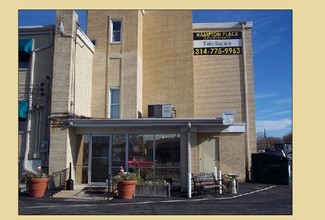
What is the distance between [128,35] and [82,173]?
7.89 m

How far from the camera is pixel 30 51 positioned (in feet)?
53.2

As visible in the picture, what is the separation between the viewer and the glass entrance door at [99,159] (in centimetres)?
1570

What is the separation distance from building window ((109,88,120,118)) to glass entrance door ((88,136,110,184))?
3076 millimetres

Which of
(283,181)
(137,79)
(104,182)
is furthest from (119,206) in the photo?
(283,181)

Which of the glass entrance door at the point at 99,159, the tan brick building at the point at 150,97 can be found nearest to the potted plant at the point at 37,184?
the tan brick building at the point at 150,97

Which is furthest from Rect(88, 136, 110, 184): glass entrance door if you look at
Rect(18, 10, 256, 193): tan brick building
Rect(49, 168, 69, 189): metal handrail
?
Rect(49, 168, 69, 189): metal handrail

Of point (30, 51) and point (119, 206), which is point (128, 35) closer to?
point (30, 51)

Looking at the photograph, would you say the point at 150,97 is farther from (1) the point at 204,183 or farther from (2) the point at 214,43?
(1) the point at 204,183

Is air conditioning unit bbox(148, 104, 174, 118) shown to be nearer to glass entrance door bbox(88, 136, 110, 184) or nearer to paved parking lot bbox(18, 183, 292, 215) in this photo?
glass entrance door bbox(88, 136, 110, 184)

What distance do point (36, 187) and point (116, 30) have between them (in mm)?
9857

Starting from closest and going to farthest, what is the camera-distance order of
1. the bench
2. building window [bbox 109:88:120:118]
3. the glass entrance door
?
1. the bench
2. the glass entrance door
3. building window [bbox 109:88:120:118]

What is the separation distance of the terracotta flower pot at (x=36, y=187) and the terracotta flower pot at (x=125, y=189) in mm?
3031

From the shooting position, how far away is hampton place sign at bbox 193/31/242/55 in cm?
2091

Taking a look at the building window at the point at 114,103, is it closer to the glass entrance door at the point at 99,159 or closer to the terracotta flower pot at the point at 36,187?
the glass entrance door at the point at 99,159
